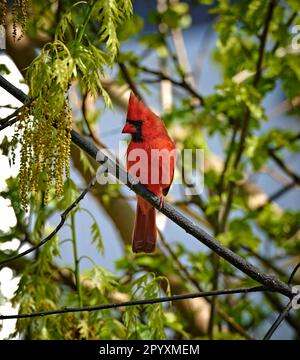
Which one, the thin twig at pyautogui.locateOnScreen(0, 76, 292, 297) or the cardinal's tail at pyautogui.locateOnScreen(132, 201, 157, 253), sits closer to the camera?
the thin twig at pyautogui.locateOnScreen(0, 76, 292, 297)

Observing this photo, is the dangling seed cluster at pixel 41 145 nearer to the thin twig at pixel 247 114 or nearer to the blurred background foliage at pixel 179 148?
the blurred background foliage at pixel 179 148

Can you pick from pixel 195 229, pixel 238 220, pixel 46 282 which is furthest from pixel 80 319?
pixel 238 220

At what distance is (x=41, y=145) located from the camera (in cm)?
119

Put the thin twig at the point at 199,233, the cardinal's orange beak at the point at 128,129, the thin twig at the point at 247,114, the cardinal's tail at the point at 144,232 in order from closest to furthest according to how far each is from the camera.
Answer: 1. the thin twig at the point at 199,233
2. the cardinal's orange beak at the point at 128,129
3. the cardinal's tail at the point at 144,232
4. the thin twig at the point at 247,114

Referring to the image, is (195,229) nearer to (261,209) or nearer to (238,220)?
(238,220)

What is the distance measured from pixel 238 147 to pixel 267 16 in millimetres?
527

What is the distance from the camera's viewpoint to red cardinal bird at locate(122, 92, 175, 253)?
1.75m

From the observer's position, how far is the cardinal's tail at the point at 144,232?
1893mm

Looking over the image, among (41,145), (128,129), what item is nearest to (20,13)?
(41,145)

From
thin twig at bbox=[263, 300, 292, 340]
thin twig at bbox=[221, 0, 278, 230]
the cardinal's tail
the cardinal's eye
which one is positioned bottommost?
thin twig at bbox=[263, 300, 292, 340]

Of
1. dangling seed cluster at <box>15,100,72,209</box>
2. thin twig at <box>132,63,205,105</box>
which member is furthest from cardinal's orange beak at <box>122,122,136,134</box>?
thin twig at <box>132,63,205,105</box>

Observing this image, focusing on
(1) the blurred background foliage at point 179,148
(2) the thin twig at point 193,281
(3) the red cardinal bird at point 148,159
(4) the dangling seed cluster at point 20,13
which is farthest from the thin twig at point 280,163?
(4) the dangling seed cluster at point 20,13

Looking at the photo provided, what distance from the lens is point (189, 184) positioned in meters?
2.97

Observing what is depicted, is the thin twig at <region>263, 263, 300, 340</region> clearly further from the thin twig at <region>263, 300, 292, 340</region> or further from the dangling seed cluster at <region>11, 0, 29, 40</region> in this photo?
the dangling seed cluster at <region>11, 0, 29, 40</region>
